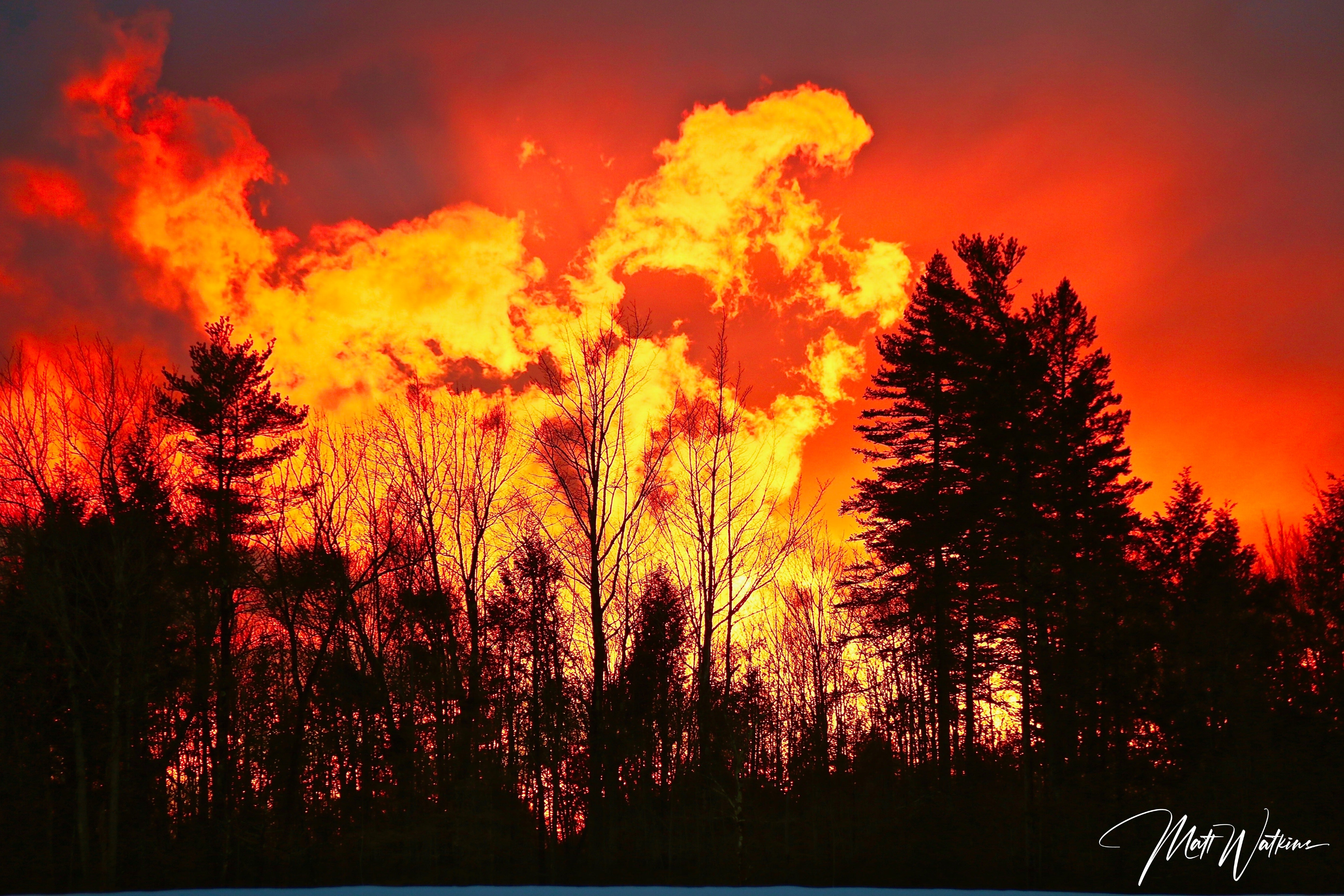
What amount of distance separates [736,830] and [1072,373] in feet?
63.9

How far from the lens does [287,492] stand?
3062 centimetres

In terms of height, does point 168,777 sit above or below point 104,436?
below

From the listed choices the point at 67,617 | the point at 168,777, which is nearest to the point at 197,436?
the point at 67,617

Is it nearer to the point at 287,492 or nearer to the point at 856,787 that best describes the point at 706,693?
the point at 856,787
